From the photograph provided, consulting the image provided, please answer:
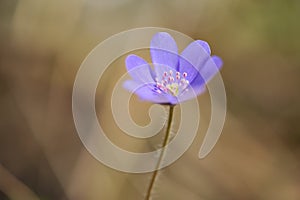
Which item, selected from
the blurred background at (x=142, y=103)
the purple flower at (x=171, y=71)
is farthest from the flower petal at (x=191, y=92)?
the blurred background at (x=142, y=103)

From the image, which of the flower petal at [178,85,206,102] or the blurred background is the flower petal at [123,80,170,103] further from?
the blurred background

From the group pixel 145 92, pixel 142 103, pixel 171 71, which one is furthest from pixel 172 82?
pixel 142 103

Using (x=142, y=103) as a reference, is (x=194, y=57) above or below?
above

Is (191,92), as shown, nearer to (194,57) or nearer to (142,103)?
(194,57)

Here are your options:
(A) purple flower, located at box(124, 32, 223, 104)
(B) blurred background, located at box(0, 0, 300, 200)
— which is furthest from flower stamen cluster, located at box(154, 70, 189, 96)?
(B) blurred background, located at box(0, 0, 300, 200)

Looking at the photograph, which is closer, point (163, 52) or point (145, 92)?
point (145, 92)

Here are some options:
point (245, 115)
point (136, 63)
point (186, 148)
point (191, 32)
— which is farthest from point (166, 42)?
point (191, 32)

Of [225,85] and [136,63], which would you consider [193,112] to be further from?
[136,63]
